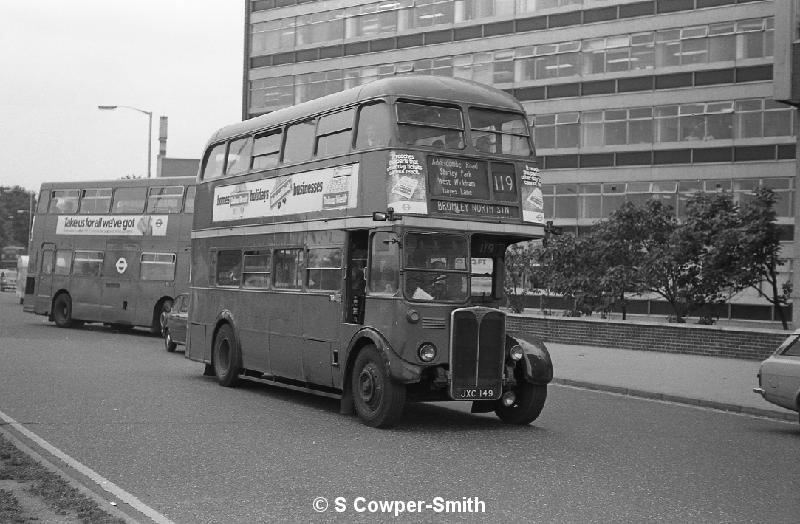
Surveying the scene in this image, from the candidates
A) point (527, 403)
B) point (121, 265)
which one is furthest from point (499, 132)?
point (121, 265)

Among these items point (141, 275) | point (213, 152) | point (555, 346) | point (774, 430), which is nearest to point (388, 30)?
point (141, 275)

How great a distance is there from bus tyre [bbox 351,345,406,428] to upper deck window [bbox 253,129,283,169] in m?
4.00

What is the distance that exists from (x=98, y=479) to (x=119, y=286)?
23870 millimetres

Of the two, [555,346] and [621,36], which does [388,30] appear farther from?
[555,346]

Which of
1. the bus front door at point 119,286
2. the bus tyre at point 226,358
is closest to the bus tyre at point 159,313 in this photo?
the bus front door at point 119,286

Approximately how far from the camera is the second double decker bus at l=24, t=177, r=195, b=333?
1196 inches

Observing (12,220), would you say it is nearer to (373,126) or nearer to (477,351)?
(373,126)

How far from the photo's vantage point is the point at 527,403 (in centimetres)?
1309

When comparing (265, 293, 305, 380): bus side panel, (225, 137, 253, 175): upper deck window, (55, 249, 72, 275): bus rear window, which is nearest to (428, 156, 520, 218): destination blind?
(265, 293, 305, 380): bus side panel

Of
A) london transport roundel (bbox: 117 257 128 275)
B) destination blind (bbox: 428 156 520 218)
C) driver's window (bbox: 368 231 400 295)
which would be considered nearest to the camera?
driver's window (bbox: 368 231 400 295)

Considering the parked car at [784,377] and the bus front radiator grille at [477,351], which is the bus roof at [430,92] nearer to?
the bus front radiator grille at [477,351]

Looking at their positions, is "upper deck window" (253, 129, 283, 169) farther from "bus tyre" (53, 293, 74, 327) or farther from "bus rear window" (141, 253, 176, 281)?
"bus tyre" (53, 293, 74, 327)

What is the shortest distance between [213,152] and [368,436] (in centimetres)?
773

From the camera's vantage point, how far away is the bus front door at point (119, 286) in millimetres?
31406
